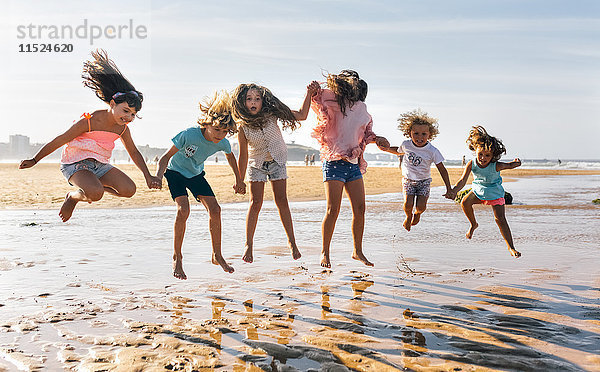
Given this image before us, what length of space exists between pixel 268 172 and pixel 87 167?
2135mm

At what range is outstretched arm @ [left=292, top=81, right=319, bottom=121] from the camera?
6.57 metres

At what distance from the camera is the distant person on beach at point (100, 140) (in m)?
6.02

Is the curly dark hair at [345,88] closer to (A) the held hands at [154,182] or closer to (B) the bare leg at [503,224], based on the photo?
(A) the held hands at [154,182]

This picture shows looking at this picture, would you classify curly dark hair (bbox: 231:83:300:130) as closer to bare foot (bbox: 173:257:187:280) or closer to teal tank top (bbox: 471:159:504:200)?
bare foot (bbox: 173:257:187:280)

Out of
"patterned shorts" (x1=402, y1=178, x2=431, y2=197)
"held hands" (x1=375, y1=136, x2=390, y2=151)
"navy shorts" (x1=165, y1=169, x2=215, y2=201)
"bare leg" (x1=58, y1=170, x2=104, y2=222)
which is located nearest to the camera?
"bare leg" (x1=58, y1=170, x2=104, y2=222)

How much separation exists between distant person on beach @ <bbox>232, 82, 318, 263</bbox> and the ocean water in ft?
2.85

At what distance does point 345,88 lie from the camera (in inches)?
261

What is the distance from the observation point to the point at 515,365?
3.84 m

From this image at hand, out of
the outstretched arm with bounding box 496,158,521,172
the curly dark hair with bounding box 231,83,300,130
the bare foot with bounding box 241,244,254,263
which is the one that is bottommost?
the bare foot with bounding box 241,244,254,263

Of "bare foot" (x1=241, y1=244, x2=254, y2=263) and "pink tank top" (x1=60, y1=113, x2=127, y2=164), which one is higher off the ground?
"pink tank top" (x1=60, y1=113, x2=127, y2=164)

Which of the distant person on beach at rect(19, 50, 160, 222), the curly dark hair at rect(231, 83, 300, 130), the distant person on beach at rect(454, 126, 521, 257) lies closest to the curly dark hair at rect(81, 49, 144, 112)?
the distant person on beach at rect(19, 50, 160, 222)

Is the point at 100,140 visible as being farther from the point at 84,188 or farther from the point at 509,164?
the point at 509,164

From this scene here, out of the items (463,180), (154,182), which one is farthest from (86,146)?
(463,180)

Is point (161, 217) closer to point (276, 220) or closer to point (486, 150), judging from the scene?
point (276, 220)
